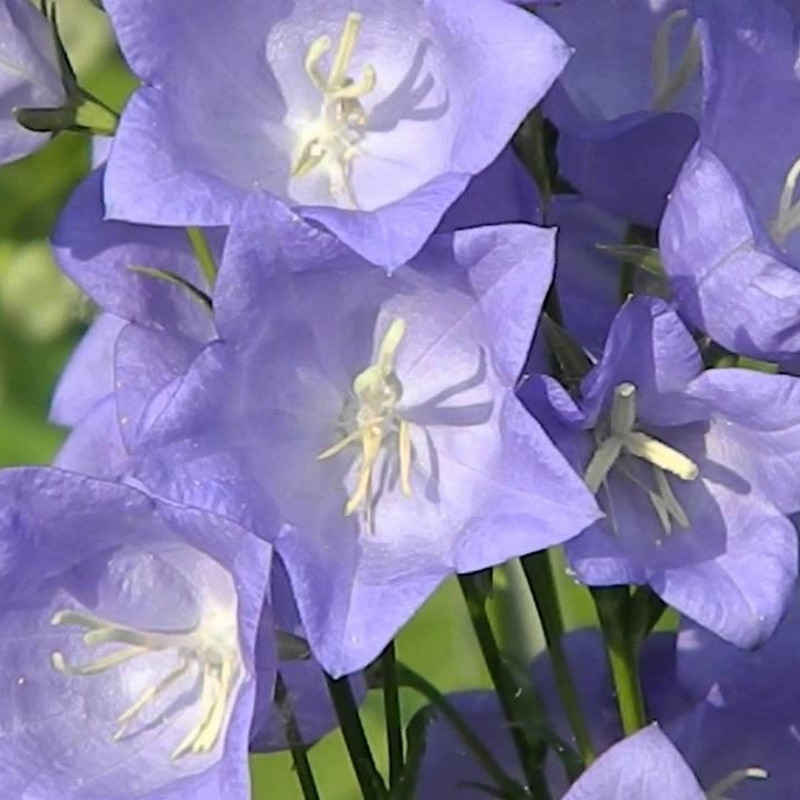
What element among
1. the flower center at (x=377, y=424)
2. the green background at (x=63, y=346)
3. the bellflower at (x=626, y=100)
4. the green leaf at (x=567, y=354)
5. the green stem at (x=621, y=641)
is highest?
the bellflower at (x=626, y=100)

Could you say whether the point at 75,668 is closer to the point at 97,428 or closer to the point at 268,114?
the point at 97,428

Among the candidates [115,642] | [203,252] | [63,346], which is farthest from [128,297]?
[63,346]

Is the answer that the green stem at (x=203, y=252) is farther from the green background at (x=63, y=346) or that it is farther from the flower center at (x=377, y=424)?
the green background at (x=63, y=346)

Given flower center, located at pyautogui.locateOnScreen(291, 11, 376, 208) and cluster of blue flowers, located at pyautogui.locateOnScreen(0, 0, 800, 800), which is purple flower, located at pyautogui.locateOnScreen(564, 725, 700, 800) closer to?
cluster of blue flowers, located at pyautogui.locateOnScreen(0, 0, 800, 800)

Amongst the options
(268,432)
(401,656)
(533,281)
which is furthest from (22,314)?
(533,281)

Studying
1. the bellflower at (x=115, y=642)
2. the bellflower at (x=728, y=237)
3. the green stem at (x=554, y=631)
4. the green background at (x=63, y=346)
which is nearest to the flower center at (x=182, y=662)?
the bellflower at (x=115, y=642)

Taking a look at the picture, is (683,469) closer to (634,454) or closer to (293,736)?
(634,454)
